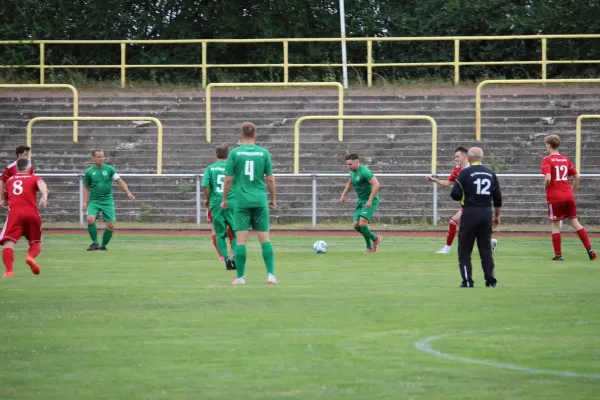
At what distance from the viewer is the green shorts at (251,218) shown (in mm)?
14625

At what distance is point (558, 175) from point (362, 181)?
3.96 metres

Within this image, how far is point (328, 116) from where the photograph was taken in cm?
3148

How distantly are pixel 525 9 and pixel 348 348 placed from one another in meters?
34.2

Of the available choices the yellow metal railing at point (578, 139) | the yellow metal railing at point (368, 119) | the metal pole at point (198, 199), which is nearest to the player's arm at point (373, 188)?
the metal pole at point (198, 199)

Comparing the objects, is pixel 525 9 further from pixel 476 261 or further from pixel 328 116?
A: pixel 476 261

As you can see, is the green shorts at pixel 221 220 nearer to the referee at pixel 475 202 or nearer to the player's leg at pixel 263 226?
the player's leg at pixel 263 226

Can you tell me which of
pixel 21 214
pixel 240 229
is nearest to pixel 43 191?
pixel 21 214

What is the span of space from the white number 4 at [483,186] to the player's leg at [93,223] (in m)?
10.0

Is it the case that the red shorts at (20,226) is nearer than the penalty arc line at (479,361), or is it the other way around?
the penalty arc line at (479,361)

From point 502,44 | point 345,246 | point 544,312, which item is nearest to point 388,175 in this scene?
point 345,246

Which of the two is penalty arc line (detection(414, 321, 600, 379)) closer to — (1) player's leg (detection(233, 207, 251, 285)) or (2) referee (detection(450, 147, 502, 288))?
(2) referee (detection(450, 147, 502, 288))

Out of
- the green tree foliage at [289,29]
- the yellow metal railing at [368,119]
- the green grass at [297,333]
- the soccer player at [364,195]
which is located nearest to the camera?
the green grass at [297,333]

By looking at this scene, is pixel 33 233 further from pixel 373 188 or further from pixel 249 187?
pixel 373 188

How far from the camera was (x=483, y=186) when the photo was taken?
46.4 ft
